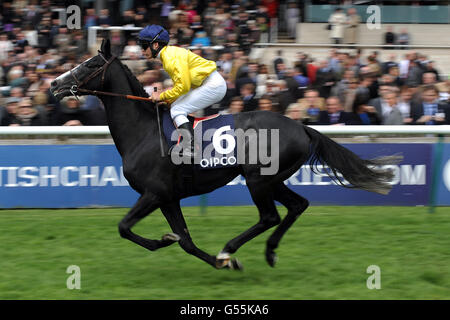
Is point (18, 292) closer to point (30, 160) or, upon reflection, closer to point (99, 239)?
point (99, 239)

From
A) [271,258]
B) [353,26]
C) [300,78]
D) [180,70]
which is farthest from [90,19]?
[271,258]

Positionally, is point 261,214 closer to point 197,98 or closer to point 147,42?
point 197,98

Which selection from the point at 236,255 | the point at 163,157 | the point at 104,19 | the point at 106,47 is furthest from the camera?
the point at 104,19

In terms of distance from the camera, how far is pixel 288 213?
560cm

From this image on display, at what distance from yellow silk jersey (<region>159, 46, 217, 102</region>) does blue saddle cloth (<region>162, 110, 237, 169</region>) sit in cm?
28

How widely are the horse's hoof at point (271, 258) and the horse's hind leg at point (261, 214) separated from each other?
0.18 metres

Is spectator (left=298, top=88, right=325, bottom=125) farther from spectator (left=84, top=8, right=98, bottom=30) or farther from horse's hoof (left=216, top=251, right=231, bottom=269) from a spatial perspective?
spectator (left=84, top=8, right=98, bottom=30)

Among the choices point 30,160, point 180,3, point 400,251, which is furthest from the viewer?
point 180,3

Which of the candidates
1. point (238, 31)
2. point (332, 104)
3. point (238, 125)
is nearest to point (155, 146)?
point (238, 125)

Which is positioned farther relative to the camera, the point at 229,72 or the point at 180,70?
the point at 229,72

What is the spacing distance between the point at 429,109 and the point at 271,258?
403cm

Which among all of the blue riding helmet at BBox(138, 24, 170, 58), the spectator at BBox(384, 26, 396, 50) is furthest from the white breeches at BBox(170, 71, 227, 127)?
the spectator at BBox(384, 26, 396, 50)

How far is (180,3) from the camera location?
12953mm

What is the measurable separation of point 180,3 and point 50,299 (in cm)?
909
